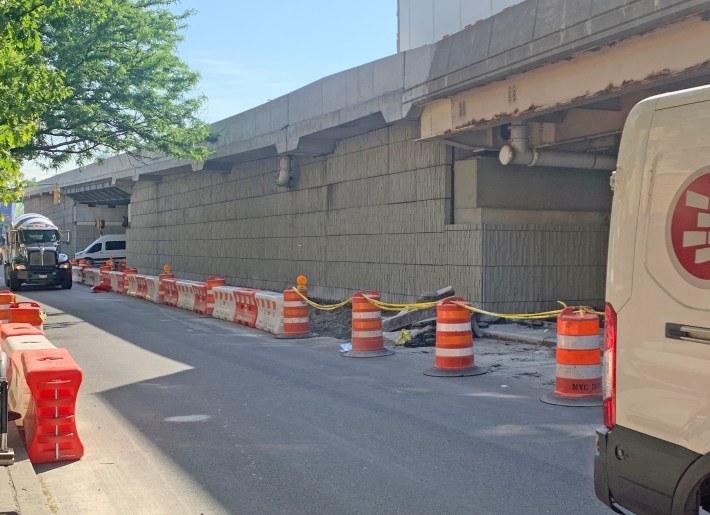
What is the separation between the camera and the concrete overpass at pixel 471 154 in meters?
12.5

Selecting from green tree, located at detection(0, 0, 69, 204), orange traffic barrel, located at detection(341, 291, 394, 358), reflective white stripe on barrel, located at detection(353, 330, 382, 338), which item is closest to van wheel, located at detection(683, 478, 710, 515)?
orange traffic barrel, located at detection(341, 291, 394, 358)

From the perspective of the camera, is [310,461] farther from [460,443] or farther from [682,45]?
[682,45]

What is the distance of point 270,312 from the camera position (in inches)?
661

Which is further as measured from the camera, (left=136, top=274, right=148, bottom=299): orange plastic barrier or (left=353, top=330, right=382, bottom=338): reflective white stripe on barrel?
(left=136, top=274, right=148, bottom=299): orange plastic barrier

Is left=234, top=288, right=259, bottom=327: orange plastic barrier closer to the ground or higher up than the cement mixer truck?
closer to the ground

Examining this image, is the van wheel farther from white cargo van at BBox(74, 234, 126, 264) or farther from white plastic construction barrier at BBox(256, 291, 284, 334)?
white cargo van at BBox(74, 234, 126, 264)

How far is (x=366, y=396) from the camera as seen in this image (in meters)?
9.38

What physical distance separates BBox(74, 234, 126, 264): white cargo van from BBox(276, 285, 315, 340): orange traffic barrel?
38.3 metres

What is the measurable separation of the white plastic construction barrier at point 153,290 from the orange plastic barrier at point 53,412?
18618 mm

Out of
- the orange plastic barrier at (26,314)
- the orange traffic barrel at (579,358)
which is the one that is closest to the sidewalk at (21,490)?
the orange plastic barrier at (26,314)

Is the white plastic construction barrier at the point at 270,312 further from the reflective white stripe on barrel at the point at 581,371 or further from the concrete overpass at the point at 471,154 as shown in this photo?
the reflective white stripe on barrel at the point at 581,371

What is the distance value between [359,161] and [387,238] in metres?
2.81

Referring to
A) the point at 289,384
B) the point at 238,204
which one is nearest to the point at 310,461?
the point at 289,384

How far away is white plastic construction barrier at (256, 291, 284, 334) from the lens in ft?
53.1
